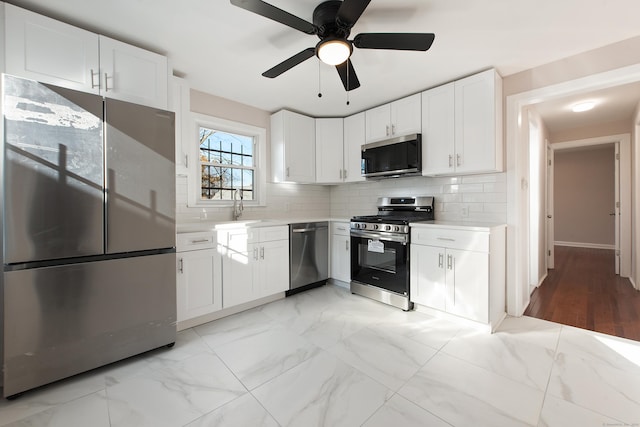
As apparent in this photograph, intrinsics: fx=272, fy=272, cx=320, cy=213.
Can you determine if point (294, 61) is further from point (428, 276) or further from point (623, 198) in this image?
point (623, 198)

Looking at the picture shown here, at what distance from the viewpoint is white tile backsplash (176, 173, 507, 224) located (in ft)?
9.48

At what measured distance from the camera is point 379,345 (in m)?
2.20

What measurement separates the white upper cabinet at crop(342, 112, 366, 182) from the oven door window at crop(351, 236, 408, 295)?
98 cm

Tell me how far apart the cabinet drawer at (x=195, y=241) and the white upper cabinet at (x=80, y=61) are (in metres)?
1.11

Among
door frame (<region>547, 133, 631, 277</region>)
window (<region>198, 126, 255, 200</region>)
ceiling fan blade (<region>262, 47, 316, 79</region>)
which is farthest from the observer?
door frame (<region>547, 133, 631, 277</region>)

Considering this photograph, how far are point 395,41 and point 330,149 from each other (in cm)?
225

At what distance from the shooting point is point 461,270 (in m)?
2.53

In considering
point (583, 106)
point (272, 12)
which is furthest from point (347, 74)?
point (583, 106)

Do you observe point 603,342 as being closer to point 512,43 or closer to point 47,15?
point 512,43

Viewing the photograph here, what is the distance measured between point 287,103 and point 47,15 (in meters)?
2.17

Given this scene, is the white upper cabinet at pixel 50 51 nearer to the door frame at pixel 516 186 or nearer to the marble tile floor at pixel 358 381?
the marble tile floor at pixel 358 381

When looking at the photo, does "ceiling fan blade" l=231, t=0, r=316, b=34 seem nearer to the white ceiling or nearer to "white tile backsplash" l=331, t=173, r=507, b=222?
the white ceiling

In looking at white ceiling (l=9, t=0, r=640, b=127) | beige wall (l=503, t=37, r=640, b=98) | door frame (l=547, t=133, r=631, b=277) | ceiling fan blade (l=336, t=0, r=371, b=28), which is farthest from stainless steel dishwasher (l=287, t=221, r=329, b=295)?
door frame (l=547, t=133, r=631, b=277)

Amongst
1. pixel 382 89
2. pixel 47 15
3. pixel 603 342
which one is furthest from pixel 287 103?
pixel 603 342
